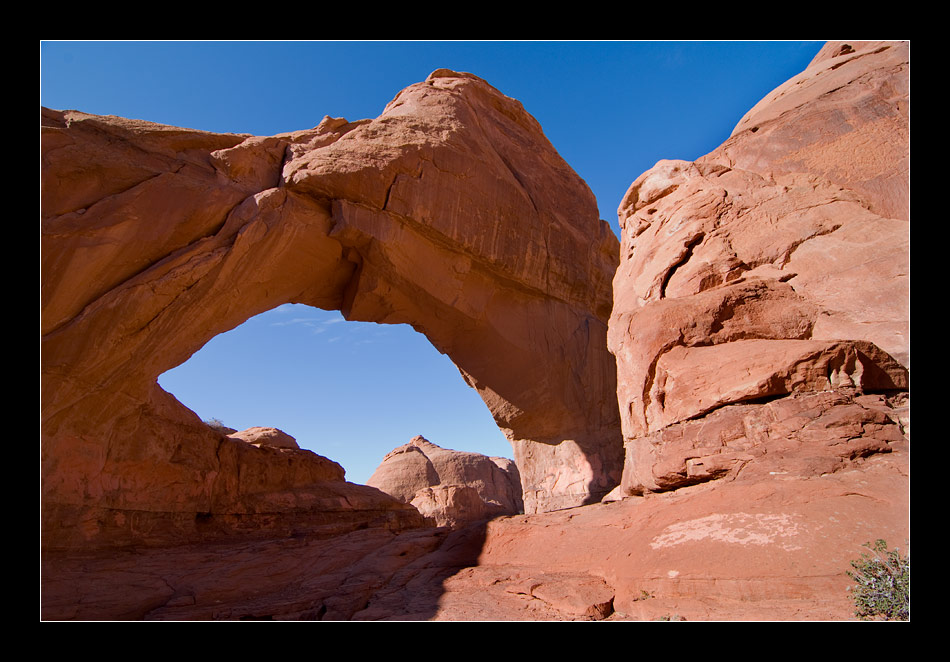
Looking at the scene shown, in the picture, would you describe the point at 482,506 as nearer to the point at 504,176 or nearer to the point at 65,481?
the point at 504,176

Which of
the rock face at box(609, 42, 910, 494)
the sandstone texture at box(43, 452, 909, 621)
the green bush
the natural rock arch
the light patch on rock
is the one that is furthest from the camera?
the natural rock arch

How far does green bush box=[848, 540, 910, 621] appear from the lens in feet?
13.8

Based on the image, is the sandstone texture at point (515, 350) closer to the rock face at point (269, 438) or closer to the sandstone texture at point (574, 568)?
the sandstone texture at point (574, 568)

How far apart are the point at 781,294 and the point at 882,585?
400cm

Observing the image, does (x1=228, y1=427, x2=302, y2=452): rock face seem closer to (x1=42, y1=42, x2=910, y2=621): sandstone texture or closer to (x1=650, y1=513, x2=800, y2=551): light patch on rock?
(x1=42, y1=42, x2=910, y2=621): sandstone texture

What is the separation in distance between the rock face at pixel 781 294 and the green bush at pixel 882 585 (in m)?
1.25

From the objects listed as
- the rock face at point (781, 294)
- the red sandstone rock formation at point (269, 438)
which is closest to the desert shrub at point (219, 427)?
the red sandstone rock formation at point (269, 438)

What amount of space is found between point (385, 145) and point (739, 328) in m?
9.75

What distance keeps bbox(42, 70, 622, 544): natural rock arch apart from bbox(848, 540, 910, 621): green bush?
10936mm

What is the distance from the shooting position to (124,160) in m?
11.4

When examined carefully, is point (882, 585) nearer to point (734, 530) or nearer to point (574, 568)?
point (734, 530)

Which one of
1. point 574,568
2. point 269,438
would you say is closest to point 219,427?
point 269,438

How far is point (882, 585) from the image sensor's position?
4352 mm

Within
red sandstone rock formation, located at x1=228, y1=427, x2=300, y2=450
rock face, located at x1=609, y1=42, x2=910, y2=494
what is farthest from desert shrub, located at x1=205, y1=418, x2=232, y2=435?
rock face, located at x1=609, y1=42, x2=910, y2=494
